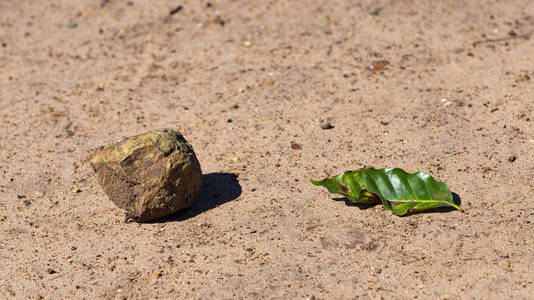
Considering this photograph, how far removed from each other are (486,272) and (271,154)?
169cm

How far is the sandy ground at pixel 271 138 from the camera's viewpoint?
3.42 metres

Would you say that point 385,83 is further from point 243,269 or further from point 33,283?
point 33,283

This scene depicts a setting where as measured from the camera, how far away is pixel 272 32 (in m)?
6.10

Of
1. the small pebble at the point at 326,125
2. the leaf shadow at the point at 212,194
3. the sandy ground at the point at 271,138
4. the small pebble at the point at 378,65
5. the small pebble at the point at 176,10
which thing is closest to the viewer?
the sandy ground at the point at 271,138

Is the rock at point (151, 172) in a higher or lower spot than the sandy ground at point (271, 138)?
higher

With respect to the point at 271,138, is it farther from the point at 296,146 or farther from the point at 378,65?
the point at 378,65

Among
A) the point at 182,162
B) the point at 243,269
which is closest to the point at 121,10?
the point at 182,162

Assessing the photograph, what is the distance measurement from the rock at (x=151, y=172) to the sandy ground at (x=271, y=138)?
16cm

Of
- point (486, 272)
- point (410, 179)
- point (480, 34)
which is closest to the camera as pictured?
point (486, 272)

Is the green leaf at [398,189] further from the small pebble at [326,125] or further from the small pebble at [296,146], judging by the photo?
the small pebble at [326,125]

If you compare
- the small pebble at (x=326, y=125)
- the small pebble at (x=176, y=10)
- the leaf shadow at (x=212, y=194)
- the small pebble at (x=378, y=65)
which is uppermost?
the small pebble at (x=176, y=10)

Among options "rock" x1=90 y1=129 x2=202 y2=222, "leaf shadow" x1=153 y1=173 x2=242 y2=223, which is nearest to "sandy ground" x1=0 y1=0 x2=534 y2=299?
"leaf shadow" x1=153 y1=173 x2=242 y2=223

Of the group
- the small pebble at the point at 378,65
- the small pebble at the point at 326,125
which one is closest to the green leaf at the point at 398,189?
the small pebble at the point at 326,125

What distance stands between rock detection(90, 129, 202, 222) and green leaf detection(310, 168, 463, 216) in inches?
29.5
